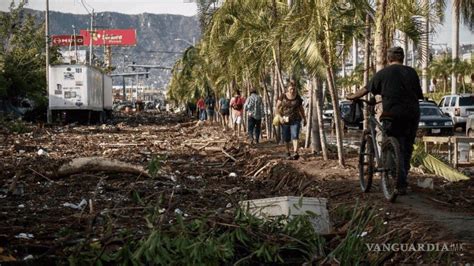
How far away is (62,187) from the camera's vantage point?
471 inches

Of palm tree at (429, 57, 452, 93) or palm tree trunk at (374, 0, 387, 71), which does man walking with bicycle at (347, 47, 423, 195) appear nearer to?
palm tree trunk at (374, 0, 387, 71)

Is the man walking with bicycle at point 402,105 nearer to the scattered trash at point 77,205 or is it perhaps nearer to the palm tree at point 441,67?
the scattered trash at point 77,205

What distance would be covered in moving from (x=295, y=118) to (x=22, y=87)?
35894mm

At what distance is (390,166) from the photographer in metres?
8.79

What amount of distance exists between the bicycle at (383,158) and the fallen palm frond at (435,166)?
3048 mm

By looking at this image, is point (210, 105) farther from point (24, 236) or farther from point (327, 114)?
point (24, 236)

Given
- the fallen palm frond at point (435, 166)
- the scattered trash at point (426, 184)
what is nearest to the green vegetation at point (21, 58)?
the fallen palm frond at point (435, 166)

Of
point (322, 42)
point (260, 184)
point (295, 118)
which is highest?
point (322, 42)

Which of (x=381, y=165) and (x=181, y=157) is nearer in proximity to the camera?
(x=381, y=165)

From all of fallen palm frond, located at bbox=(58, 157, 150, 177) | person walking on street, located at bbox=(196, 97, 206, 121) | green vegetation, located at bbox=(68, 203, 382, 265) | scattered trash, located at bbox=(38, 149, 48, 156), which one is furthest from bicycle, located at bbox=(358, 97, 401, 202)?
person walking on street, located at bbox=(196, 97, 206, 121)

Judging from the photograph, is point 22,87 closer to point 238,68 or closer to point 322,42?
point 238,68

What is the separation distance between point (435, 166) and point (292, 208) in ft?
21.1

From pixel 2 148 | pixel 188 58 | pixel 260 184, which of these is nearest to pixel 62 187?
pixel 260 184

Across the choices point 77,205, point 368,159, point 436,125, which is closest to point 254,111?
point 436,125
